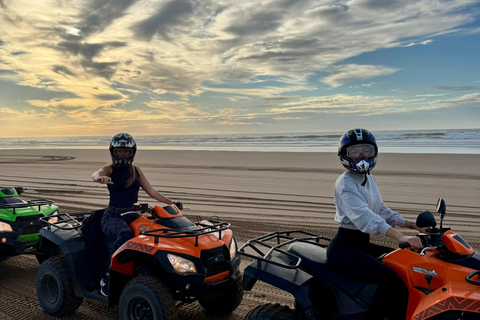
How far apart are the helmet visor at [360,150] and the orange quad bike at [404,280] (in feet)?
2.12

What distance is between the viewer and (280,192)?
12.5m

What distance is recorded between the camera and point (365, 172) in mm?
3123

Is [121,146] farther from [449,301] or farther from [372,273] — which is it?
[449,301]

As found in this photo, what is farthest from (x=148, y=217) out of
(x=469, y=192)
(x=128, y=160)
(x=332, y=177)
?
(x=332, y=177)

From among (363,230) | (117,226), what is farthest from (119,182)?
(363,230)

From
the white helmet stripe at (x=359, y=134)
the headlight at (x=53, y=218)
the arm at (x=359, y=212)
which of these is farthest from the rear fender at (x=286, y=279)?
the headlight at (x=53, y=218)

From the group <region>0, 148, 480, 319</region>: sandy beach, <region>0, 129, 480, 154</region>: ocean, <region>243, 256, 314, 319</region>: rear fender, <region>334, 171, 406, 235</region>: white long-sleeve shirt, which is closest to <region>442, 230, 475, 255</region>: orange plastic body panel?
<region>334, 171, 406, 235</region>: white long-sleeve shirt

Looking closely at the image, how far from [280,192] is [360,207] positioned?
966 cm

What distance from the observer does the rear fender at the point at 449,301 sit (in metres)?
2.37

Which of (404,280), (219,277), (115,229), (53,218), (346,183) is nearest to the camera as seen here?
(404,280)

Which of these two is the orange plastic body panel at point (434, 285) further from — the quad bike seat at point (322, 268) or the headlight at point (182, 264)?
the headlight at point (182, 264)

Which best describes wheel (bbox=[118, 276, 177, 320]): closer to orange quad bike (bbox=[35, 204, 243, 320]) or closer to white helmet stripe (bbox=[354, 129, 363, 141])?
orange quad bike (bbox=[35, 204, 243, 320])

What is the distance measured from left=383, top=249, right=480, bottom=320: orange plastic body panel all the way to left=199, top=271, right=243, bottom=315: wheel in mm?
1707

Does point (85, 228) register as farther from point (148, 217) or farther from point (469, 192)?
point (469, 192)
